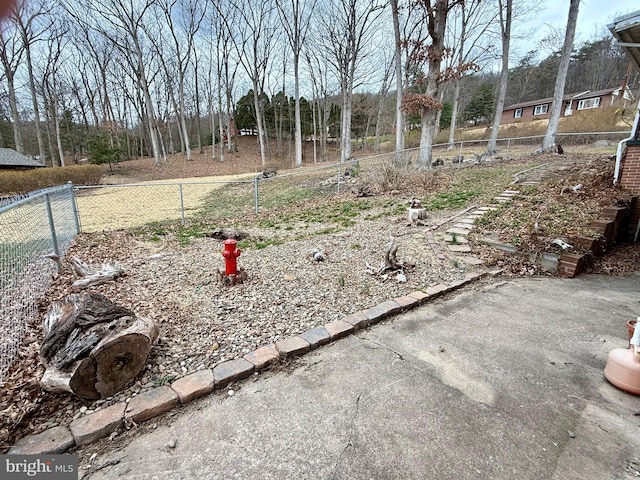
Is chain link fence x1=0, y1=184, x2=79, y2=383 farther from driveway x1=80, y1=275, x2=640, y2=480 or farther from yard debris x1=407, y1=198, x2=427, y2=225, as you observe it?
yard debris x1=407, y1=198, x2=427, y2=225

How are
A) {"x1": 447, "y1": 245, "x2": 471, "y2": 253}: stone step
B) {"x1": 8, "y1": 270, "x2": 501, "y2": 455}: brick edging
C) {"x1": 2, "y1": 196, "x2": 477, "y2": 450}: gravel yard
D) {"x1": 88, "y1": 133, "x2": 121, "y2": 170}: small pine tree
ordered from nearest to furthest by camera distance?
{"x1": 8, "y1": 270, "x2": 501, "y2": 455}: brick edging, {"x1": 2, "y1": 196, "x2": 477, "y2": 450}: gravel yard, {"x1": 447, "y1": 245, "x2": 471, "y2": 253}: stone step, {"x1": 88, "y1": 133, "x2": 121, "y2": 170}: small pine tree

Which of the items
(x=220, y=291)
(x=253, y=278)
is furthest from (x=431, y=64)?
(x=220, y=291)

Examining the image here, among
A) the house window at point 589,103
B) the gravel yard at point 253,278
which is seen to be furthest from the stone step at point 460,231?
the house window at point 589,103

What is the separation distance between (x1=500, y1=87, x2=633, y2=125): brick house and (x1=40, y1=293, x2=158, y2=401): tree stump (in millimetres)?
31603

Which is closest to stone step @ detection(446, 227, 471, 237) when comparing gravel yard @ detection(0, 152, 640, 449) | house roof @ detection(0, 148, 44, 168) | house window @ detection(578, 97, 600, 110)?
gravel yard @ detection(0, 152, 640, 449)

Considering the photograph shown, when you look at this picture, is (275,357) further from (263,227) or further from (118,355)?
(263,227)

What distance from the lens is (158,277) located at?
363 centimetres

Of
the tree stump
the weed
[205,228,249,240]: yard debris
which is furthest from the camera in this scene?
[205,228,249,240]: yard debris

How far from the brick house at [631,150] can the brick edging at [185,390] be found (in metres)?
4.64

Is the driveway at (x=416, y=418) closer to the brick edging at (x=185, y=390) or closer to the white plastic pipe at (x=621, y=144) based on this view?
the brick edging at (x=185, y=390)

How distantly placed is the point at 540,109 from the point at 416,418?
38541 mm

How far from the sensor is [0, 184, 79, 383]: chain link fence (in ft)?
7.53

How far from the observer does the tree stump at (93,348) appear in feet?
5.68

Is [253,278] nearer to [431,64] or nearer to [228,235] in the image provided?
[228,235]
